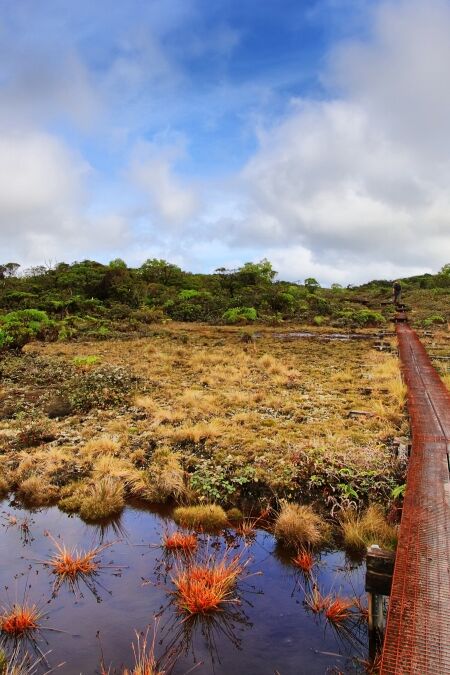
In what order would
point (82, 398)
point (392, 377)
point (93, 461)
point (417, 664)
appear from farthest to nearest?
point (392, 377) < point (82, 398) < point (93, 461) < point (417, 664)

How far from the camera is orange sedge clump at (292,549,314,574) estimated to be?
6281mm

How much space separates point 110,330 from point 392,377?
19.6m

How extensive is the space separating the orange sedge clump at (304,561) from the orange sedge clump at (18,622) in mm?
3315

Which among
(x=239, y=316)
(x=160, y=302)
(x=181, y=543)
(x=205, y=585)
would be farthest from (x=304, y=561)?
(x=160, y=302)

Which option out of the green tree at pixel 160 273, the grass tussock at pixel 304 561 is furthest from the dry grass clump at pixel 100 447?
the green tree at pixel 160 273

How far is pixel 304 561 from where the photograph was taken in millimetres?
6332

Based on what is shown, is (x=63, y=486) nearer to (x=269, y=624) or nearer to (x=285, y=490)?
(x=285, y=490)

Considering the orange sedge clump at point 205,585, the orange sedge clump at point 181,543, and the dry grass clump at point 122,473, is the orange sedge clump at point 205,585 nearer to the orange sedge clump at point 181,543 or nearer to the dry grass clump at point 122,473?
the orange sedge clump at point 181,543

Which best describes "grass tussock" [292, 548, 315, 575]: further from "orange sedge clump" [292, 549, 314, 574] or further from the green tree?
the green tree

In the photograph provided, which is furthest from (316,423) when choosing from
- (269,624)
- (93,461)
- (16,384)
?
(16,384)

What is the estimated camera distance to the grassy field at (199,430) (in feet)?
27.1

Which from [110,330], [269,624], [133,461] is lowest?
[269,624]

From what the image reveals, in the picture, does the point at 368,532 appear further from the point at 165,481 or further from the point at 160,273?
the point at 160,273

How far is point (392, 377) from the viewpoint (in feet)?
49.3
